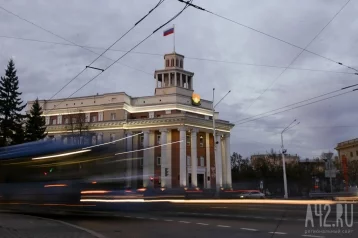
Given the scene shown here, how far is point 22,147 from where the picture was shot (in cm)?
1938

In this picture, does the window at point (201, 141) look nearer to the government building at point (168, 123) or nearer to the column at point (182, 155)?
the government building at point (168, 123)

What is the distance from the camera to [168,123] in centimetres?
7731

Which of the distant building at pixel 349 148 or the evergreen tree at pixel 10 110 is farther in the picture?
the distant building at pixel 349 148

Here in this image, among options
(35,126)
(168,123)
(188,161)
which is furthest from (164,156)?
(35,126)

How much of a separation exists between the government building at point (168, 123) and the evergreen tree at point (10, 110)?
540 inches

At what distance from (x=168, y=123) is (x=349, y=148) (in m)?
46.0

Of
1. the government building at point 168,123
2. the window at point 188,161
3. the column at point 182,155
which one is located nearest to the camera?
the column at point 182,155

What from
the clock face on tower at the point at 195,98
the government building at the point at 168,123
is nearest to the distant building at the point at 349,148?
the government building at the point at 168,123

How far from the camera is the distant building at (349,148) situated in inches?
3529

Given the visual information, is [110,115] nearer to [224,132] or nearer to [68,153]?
[224,132]

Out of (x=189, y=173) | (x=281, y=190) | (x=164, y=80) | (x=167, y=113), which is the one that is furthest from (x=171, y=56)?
(x=281, y=190)

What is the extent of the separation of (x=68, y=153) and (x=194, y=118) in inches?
2404

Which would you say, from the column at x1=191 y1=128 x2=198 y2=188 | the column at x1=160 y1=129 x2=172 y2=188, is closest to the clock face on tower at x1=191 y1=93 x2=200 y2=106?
the column at x1=191 y1=128 x2=198 y2=188

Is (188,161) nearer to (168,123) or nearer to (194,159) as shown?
(194,159)
